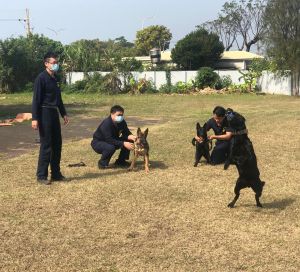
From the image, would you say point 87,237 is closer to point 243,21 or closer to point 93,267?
point 93,267

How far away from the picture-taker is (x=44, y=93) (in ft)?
21.9

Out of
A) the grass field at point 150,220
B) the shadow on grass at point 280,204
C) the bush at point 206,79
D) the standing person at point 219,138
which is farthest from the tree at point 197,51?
the shadow on grass at point 280,204

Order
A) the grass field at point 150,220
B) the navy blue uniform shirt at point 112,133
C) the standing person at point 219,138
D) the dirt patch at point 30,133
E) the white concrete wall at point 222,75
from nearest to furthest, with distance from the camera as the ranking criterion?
1. the grass field at point 150,220
2. the navy blue uniform shirt at point 112,133
3. the standing person at point 219,138
4. the dirt patch at point 30,133
5. the white concrete wall at point 222,75

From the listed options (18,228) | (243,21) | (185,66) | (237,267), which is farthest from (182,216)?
(243,21)

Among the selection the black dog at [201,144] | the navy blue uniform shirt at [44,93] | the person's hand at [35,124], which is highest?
the navy blue uniform shirt at [44,93]

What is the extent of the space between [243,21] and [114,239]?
64.4 metres

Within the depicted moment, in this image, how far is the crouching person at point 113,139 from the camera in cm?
771

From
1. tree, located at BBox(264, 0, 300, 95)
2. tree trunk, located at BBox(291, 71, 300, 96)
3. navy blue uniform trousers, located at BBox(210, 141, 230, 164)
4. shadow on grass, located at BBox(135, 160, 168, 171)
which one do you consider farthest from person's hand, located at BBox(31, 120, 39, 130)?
tree trunk, located at BBox(291, 71, 300, 96)

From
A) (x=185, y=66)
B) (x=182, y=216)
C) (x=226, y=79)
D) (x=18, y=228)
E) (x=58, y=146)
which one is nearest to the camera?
(x=18, y=228)

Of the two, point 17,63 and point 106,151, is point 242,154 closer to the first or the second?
point 106,151

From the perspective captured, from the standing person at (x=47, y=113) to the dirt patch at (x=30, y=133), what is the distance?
9.11 ft

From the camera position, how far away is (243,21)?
65.1 metres

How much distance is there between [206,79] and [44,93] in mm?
27556

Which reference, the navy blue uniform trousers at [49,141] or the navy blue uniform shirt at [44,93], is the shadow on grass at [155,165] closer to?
the navy blue uniform trousers at [49,141]
